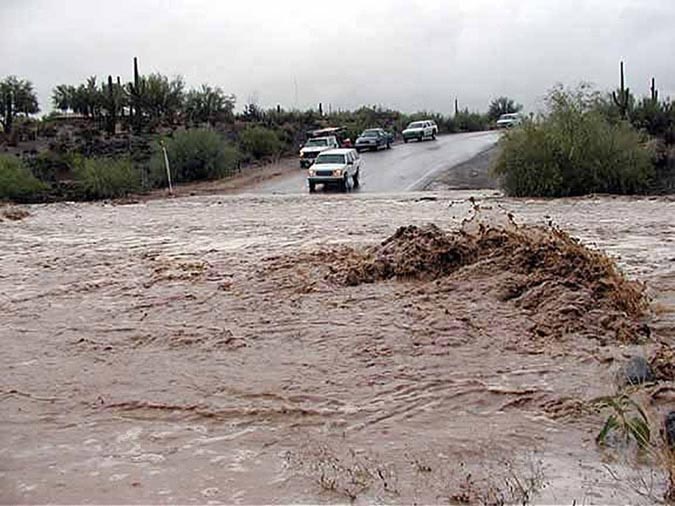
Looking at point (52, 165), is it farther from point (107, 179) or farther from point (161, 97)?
point (161, 97)

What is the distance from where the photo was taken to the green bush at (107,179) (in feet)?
139

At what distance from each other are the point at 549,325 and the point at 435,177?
3442 centimetres

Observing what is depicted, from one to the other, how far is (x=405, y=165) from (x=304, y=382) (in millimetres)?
43198

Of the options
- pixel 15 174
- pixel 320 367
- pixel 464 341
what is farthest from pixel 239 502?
pixel 15 174

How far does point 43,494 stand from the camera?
24.1ft

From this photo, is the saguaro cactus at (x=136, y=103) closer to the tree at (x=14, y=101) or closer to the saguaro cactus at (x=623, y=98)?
the tree at (x=14, y=101)

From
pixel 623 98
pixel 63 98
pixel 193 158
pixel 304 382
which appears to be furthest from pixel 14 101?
pixel 304 382

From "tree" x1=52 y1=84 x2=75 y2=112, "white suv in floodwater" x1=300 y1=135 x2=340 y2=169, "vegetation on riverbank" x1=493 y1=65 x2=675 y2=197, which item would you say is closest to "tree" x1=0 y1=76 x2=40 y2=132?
"tree" x1=52 y1=84 x2=75 y2=112

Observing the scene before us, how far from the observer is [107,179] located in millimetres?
42688

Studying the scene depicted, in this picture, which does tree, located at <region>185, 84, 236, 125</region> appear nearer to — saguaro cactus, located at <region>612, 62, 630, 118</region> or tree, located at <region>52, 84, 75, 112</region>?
tree, located at <region>52, 84, 75, 112</region>

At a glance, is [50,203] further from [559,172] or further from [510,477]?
[510,477]

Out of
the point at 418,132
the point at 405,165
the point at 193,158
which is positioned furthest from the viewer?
the point at 418,132

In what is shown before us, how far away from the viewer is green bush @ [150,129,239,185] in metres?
48.6

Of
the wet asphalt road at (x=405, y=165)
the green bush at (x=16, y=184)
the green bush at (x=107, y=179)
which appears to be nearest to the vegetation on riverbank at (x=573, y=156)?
the wet asphalt road at (x=405, y=165)
